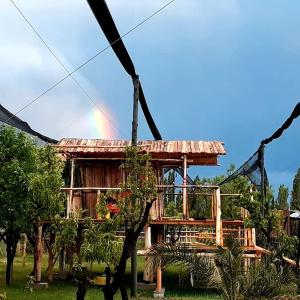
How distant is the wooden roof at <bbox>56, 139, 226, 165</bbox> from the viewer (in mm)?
12500

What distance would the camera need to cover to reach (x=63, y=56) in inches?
311

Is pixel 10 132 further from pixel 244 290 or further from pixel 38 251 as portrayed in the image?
pixel 244 290

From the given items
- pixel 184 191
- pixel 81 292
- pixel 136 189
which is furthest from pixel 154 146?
pixel 81 292

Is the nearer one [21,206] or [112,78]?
[112,78]

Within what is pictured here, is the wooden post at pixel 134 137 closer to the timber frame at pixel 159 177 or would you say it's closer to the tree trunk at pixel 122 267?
the tree trunk at pixel 122 267

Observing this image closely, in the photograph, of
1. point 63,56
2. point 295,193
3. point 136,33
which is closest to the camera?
point 136,33

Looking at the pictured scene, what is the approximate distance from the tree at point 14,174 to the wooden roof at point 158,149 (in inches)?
56.0

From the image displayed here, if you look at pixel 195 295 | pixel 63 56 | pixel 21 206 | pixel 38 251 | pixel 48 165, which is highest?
pixel 63 56

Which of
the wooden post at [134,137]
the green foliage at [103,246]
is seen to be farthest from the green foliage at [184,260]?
the green foliage at [103,246]

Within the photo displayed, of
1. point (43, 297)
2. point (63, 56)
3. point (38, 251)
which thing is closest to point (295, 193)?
point (38, 251)

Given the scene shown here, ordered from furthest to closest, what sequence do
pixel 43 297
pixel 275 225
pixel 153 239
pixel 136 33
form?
pixel 153 239 → pixel 275 225 → pixel 43 297 → pixel 136 33

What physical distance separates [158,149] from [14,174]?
342 cm

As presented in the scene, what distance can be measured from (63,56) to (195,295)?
6.21 m

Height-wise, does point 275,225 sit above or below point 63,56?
below
